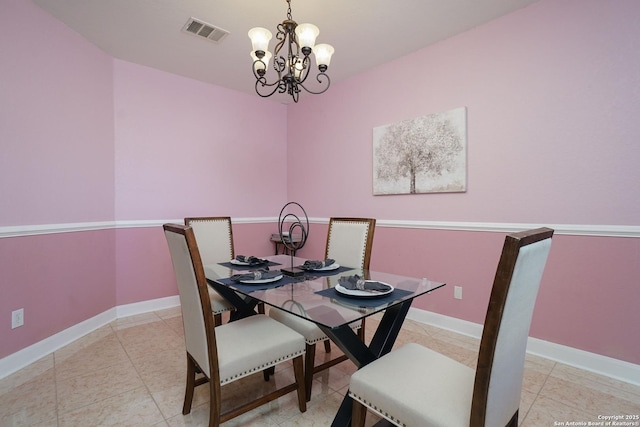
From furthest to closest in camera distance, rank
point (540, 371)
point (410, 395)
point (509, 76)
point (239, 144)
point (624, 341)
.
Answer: point (239, 144) → point (509, 76) → point (540, 371) → point (624, 341) → point (410, 395)

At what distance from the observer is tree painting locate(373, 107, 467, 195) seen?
2656 millimetres

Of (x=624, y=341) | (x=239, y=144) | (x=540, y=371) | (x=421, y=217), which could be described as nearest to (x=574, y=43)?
(x=421, y=217)

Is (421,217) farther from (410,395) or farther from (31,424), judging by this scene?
(31,424)

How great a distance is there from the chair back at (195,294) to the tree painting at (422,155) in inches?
88.3

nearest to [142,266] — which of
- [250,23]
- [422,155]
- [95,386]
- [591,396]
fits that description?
[95,386]

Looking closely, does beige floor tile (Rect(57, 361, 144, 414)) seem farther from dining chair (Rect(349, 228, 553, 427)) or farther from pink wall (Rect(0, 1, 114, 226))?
dining chair (Rect(349, 228, 553, 427))

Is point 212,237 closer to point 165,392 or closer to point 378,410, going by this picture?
point 165,392

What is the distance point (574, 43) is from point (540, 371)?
227 centimetres

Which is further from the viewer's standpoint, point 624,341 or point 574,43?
point 574,43

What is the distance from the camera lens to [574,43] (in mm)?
2090

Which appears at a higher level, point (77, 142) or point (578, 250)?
point (77, 142)

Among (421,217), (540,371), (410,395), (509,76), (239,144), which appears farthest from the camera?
(239,144)

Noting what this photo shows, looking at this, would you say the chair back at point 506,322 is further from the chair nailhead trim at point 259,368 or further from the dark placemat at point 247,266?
the dark placemat at point 247,266

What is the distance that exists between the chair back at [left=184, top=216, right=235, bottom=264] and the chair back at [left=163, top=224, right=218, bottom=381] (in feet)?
3.69
